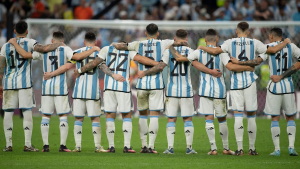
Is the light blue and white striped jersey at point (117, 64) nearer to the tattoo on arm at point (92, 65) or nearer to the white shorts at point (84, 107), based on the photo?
the tattoo on arm at point (92, 65)

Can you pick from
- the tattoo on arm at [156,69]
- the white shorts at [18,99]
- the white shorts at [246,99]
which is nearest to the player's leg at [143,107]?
the tattoo on arm at [156,69]

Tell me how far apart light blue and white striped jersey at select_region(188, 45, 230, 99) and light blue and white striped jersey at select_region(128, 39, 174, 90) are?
61cm

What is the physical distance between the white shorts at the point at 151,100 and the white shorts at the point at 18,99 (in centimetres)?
220

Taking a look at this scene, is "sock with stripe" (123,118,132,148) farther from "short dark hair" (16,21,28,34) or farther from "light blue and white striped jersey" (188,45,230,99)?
"short dark hair" (16,21,28,34)

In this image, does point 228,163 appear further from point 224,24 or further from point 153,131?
point 224,24

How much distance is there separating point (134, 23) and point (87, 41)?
20.6 feet

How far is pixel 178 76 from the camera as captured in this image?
834 centimetres

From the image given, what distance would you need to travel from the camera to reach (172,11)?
756 inches

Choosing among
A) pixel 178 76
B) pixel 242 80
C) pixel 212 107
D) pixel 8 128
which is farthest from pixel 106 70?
pixel 242 80

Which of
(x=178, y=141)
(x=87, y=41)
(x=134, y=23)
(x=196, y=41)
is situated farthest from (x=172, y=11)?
(x=87, y=41)

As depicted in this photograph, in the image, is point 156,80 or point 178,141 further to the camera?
point 178,141

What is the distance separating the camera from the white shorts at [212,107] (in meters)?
8.16

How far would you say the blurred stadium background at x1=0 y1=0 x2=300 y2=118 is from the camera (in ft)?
51.0

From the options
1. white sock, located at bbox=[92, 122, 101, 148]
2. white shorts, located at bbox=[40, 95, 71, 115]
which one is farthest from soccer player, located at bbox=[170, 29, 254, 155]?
white shorts, located at bbox=[40, 95, 71, 115]
